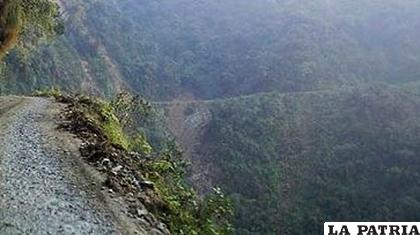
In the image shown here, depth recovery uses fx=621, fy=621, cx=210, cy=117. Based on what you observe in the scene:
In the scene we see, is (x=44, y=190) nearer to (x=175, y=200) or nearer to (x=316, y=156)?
(x=175, y=200)

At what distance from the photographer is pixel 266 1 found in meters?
128

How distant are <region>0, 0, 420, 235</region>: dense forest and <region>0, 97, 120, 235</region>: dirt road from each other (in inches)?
511

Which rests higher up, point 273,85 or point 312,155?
point 273,85

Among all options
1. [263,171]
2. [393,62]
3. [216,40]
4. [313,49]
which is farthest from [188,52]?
[263,171]

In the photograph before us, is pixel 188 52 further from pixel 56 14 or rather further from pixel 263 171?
pixel 56 14

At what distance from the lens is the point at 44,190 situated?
8.99 m

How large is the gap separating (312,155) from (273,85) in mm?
29506

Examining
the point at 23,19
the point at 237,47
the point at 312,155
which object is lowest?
the point at 23,19

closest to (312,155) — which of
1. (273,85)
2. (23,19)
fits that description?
(273,85)

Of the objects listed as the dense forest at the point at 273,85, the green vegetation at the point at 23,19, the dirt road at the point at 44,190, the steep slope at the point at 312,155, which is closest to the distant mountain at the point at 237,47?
the dense forest at the point at 273,85

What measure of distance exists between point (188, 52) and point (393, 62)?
112ft

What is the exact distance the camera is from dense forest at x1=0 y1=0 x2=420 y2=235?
176 feet

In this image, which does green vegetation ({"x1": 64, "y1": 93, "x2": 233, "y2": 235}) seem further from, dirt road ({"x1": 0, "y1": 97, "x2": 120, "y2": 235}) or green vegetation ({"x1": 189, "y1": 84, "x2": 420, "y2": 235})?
green vegetation ({"x1": 189, "y1": 84, "x2": 420, "y2": 235})

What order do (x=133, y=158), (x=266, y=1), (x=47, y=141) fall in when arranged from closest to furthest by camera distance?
(x=133, y=158) < (x=47, y=141) < (x=266, y=1)
